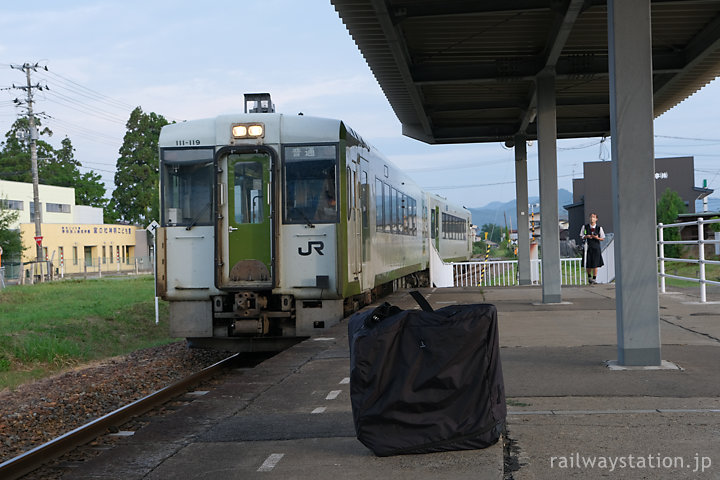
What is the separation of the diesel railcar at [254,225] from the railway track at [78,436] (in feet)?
6.30

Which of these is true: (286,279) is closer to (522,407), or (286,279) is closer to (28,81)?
(522,407)

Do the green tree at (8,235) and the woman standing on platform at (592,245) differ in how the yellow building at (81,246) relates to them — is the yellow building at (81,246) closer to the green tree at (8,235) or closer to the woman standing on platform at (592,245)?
the green tree at (8,235)

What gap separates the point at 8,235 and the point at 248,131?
155ft

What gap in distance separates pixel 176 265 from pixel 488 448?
23.6 ft

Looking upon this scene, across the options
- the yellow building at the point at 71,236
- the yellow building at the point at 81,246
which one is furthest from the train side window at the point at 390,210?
the yellow building at the point at 81,246

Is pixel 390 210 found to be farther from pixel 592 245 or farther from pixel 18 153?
pixel 18 153

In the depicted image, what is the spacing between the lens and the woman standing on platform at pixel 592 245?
1844cm

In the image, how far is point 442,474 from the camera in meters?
4.55

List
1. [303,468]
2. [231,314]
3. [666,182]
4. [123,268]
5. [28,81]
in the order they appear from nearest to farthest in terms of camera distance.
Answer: [303,468], [231,314], [28,81], [123,268], [666,182]

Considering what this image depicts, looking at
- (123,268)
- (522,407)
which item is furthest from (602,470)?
(123,268)

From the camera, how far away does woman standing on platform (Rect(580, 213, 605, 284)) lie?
60.5 ft

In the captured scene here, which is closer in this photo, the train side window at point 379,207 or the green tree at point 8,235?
the train side window at point 379,207

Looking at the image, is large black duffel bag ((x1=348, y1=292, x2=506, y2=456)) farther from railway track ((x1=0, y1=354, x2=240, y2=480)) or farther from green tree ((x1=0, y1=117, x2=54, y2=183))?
green tree ((x1=0, y1=117, x2=54, y2=183))

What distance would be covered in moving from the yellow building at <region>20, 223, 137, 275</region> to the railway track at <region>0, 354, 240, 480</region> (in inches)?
2083
